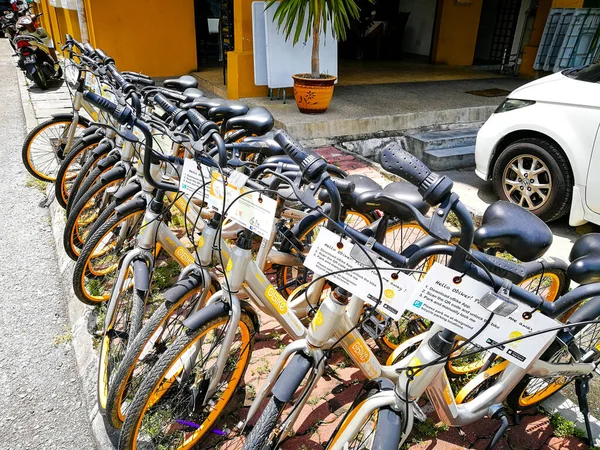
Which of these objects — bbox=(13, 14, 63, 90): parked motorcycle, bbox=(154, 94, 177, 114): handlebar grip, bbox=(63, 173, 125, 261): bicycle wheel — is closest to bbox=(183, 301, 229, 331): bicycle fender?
bbox=(154, 94, 177, 114): handlebar grip

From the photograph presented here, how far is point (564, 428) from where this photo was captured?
230 centimetres

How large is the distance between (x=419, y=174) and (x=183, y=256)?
1661mm

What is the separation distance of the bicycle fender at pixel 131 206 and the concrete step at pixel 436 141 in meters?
4.00

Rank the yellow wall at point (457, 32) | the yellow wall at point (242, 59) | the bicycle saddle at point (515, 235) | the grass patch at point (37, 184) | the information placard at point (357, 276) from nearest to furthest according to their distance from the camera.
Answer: the information placard at point (357, 276), the bicycle saddle at point (515, 235), the grass patch at point (37, 184), the yellow wall at point (242, 59), the yellow wall at point (457, 32)

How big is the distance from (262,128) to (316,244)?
1.49 meters

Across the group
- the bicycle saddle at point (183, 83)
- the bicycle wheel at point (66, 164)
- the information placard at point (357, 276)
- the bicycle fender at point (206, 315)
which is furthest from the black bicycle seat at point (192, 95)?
the information placard at point (357, 276)

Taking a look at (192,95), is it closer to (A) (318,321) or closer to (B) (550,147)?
(A) (318,321)

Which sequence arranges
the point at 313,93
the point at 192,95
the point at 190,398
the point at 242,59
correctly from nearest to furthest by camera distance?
1. the point at 190,398
2. the point at 192,95
3. the point at 313,93
4. the point at 242,59

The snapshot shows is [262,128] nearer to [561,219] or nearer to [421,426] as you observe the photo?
[421,426]

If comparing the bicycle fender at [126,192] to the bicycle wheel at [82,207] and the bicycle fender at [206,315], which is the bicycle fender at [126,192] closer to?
the bicycle wheel at [82,207]

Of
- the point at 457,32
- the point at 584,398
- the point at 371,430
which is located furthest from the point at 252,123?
the point at 457,32

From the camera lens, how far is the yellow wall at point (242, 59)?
6.32 metres

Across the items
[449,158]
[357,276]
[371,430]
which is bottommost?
[449,158]

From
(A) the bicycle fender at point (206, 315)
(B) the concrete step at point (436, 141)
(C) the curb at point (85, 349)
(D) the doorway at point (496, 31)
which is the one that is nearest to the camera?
(A) the bicycle fender at point (206, 315)
